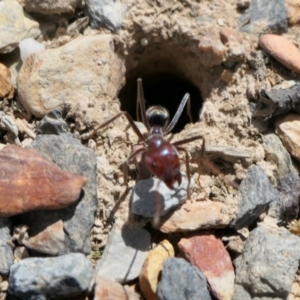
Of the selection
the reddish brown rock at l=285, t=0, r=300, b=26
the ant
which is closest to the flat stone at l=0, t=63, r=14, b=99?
the ant

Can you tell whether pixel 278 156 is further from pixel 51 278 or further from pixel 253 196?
pixel 51 278

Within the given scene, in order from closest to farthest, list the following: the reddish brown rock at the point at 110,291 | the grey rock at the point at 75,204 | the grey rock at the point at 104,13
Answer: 1. the reddish brown rock at the point at 110,291
2. the grey rock at the point at 75,204
3. the grey rock at the point at 104,13

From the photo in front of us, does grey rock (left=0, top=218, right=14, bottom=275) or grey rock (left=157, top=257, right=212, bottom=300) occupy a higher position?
grey rock (left=157, top=257, right=212, bottom=300)

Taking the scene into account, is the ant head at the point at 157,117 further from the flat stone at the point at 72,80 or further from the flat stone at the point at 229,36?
the flat stone at the point at 229,36

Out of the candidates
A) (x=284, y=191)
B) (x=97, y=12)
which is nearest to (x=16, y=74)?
(x=97, y=12)

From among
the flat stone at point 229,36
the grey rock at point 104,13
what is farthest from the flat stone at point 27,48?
the flat stone at point 229,36

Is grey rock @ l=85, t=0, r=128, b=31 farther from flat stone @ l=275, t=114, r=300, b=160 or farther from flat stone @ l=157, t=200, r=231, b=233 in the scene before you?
flat stone @ l=157, t=200, r=231, b=233

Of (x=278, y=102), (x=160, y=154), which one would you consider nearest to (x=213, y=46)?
(x=278, y=102)
